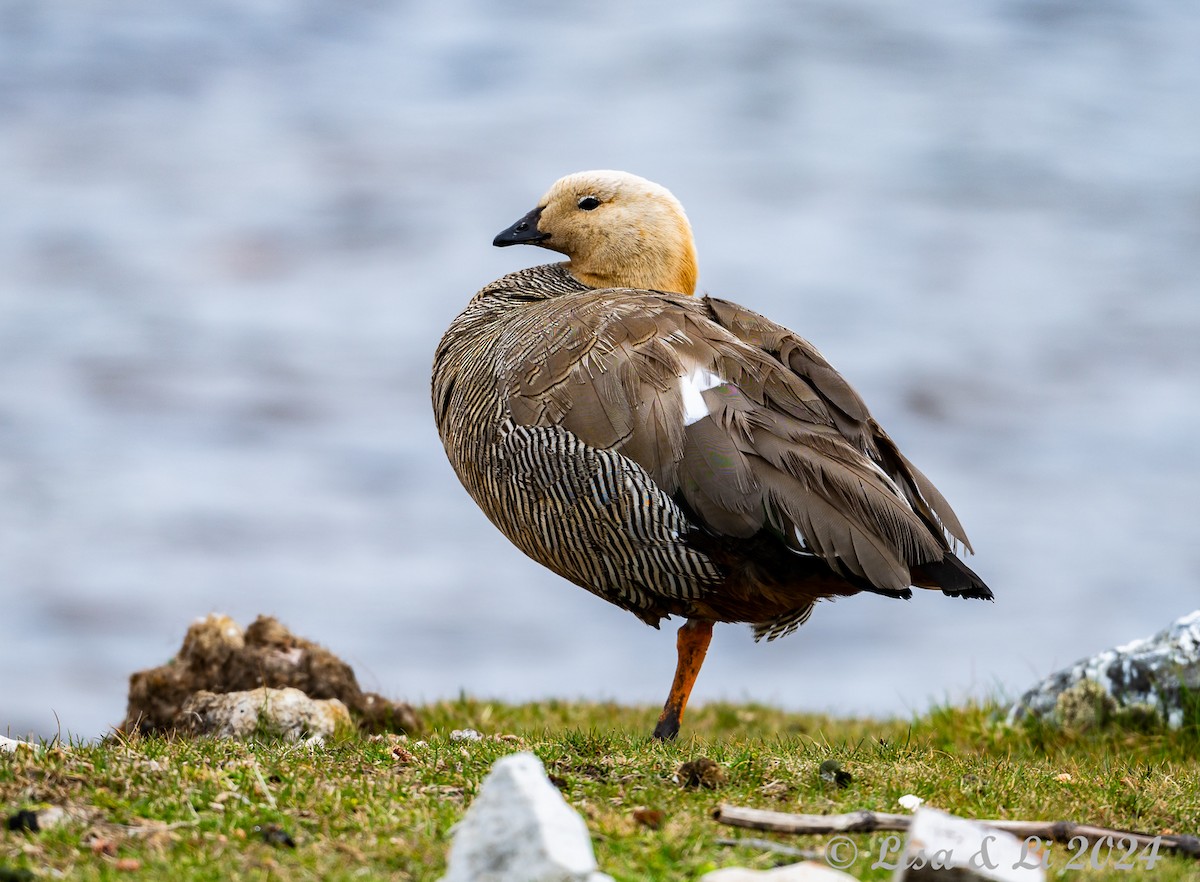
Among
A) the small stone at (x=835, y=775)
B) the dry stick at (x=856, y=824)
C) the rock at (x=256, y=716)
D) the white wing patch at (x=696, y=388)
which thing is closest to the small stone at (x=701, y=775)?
the small stone at (x=835, y=775)

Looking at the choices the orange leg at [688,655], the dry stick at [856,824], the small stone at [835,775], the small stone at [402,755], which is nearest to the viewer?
the dry stick at [856,824]

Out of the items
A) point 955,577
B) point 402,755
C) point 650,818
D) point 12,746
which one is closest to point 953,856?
point 650,818

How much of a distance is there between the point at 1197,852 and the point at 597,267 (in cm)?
434

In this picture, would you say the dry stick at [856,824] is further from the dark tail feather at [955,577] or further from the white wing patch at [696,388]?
the white wing patch at [696,388]

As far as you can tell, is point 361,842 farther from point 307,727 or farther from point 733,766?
point 307,727

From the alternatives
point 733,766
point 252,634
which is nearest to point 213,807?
point 733,766

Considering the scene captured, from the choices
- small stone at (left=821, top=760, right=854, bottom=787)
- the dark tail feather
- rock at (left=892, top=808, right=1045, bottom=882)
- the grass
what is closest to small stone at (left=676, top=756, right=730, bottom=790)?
the grass

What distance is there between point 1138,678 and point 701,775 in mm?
3687

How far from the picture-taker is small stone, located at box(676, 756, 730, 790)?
14.5 feet

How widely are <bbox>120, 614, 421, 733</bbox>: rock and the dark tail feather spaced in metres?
3.29

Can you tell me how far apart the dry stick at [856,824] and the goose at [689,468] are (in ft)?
4.44

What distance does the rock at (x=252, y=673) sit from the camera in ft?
24.3

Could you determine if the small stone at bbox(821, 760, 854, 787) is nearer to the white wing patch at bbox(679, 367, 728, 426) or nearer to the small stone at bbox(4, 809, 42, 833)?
the white wing patch at bbox(679, 367, 728, 426)

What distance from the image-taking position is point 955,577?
17.6 ft
